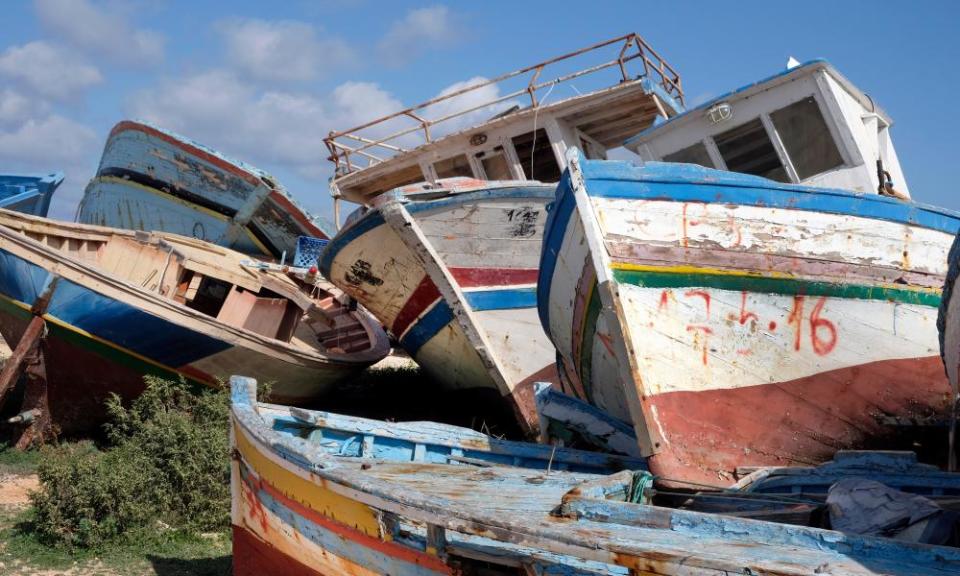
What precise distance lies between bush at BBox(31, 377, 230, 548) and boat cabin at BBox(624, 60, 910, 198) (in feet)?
15.2

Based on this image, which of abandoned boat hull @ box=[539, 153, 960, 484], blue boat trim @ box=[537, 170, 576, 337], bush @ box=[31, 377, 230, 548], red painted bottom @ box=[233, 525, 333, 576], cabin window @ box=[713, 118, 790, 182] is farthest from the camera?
cabin window @ box=[713, 118, 790, 182]

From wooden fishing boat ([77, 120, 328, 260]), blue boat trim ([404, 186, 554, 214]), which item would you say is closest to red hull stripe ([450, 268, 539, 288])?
blue boat trim ([404, 186, 554, 214])

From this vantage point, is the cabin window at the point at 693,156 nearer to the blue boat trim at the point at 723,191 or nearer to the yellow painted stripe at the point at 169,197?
the blue boat trim at the point at 723,191

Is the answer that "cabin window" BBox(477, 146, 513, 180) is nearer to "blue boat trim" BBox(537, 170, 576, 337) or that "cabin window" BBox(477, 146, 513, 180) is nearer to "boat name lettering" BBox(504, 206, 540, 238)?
"boat name lettering" BBox(504, 206, 540, 238)

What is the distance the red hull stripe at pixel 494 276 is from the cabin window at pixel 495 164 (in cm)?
298

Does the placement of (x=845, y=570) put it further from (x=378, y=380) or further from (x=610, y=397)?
(x=378, y=380)

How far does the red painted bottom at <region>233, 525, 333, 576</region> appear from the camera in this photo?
13.2 feet

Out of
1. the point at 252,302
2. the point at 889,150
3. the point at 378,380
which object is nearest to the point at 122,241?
the point at 252,302

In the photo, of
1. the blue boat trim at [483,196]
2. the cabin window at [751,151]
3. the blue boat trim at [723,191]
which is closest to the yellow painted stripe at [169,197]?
the blue boat trim at [483,196]

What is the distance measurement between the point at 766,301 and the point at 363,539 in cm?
284

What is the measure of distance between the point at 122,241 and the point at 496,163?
475cm

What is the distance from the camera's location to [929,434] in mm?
5055

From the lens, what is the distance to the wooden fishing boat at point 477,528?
7.99 feet

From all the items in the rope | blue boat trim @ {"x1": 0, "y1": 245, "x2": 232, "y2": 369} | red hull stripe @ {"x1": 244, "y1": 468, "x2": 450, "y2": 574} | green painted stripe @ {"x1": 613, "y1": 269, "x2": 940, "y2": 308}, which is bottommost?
red hull stripe @ {"x1": 244, "y1": 468, "x2": 450, "y2": 574}
